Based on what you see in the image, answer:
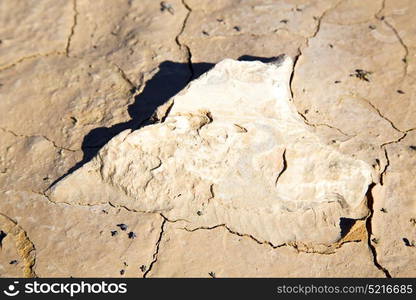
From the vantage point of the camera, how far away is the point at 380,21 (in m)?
4.45

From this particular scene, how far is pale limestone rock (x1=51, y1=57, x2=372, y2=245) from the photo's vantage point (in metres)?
3.14

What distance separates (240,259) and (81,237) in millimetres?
1003

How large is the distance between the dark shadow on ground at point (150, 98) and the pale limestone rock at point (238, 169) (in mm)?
344

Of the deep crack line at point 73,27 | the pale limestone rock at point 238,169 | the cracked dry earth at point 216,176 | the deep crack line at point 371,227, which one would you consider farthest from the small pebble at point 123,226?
the deep crack line at point 73,27

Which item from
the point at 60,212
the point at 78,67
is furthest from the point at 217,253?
the point at 78,67

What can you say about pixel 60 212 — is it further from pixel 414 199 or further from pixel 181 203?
pixel 414 199

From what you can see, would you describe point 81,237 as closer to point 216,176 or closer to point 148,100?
point 216,176

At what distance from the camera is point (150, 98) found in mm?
3844

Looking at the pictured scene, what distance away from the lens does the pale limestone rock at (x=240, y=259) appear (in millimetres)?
3027

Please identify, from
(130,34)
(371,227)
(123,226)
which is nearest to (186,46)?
(130,34)

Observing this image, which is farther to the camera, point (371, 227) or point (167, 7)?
point (167, 7)

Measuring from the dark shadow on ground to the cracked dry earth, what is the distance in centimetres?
2

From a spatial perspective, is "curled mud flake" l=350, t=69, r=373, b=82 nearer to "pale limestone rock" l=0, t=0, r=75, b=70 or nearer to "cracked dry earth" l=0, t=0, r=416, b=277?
"cracked dry earth" l=0, t=0, r=416, b=277

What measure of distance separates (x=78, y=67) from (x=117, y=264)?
1.82 m
